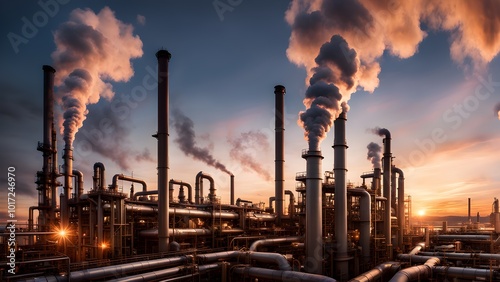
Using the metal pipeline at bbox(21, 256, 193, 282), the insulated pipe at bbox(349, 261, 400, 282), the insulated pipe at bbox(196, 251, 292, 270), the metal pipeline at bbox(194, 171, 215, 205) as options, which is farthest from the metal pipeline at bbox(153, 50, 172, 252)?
the insulated pipe at bbox(349, 261, 400, 282)

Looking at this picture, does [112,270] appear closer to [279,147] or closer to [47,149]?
[47,149]

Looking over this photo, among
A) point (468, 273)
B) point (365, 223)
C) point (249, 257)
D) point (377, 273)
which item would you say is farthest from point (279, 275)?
point (468, 273)

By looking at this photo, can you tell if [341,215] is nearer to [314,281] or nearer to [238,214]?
[314,281]

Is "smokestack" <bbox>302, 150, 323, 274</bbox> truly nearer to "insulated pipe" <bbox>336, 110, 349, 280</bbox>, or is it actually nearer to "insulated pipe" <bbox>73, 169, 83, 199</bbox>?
"insulated pipe" <bbox>336, 110, 349, 280</bbox>

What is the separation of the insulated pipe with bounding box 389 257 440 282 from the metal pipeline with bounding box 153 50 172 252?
1757cm

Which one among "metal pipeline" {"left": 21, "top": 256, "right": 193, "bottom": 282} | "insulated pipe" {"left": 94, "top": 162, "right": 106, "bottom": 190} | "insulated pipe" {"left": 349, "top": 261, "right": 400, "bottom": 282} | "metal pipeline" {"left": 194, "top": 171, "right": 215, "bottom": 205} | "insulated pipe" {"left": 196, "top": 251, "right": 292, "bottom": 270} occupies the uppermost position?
"insulated pipe" {"left": 94, "top": 162, "right": 106, "bottom": 190}

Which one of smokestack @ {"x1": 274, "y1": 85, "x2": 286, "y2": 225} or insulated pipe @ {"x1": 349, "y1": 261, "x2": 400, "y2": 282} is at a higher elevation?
smokestack @ {"x1": 274, "y1": 85, "x2": 286, "y2": 225}

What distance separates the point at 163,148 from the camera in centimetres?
2883

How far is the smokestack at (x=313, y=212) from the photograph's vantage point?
2589cm

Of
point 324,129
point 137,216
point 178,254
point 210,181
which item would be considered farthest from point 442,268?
point 210,181

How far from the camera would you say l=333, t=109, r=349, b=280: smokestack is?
28484 mm

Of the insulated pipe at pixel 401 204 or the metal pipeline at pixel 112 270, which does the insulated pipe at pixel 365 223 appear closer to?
the insulated pipe at pixel 401 204

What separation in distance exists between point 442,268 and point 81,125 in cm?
3382

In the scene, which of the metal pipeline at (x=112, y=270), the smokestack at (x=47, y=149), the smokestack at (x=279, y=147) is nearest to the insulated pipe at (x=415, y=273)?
the metal pipeline at (x=112, y=270)
